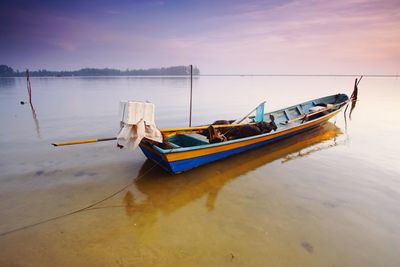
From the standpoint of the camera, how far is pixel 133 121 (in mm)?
5918

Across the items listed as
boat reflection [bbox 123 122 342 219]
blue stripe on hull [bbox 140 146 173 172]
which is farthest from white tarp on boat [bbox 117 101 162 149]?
boat reflection [bbox 123 122 342 219]

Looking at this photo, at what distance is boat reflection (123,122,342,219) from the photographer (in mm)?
5812

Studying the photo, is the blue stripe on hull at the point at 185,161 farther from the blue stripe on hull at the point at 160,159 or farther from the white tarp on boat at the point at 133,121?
the white tarp on boat at the point at 133,121

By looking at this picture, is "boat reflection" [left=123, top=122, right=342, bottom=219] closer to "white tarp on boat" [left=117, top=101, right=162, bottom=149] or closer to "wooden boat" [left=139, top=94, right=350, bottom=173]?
"wooden boat" [left=139, top=94, right=350, bottom=173]

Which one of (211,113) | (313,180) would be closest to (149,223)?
(313,180)

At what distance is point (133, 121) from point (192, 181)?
2702mm

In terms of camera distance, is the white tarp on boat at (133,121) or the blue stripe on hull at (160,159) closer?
the white tarp on boat at (133,121)

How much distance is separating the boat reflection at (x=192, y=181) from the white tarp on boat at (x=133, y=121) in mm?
1507

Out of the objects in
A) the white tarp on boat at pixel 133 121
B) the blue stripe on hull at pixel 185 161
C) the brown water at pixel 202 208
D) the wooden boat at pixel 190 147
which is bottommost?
the brown water at pixel 202 208

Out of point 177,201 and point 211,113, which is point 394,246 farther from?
point 211,113

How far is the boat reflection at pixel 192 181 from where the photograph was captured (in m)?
5.81

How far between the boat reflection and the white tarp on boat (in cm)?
151

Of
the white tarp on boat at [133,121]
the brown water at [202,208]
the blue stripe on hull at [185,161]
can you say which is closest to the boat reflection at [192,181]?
the brown water at [202,208]

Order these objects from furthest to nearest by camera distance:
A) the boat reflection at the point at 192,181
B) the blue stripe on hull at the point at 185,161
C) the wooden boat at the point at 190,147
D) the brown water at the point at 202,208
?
the blue stripe on hull at the point at 185,161, the wooden boat at the point at 190,147, the boat reflection at the point at 192,181, the brown water at the point at 202,208
